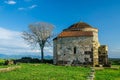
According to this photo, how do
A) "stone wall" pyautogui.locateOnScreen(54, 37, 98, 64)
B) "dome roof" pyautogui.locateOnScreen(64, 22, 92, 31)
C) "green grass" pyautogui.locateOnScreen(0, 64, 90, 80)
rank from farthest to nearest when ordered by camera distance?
"dome roof" pyautogui.locateOnScreen(64, 22, 92, 31) → "stone wall" pyautogui.locateOnScreen(54, 37, 98, 64) → "green grass" pyautogui.locateOnScreen(0, 64, 90, 80)

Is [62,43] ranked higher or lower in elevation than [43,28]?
lower

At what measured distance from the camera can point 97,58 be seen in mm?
45438

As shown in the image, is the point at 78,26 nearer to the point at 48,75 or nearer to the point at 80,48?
the point at 80,48

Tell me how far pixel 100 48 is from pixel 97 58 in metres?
→ 2.37

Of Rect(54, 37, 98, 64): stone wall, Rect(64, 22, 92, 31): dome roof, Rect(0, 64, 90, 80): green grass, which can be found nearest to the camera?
Rect(0, 64, 90, 80): green grass

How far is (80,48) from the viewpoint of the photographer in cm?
4497

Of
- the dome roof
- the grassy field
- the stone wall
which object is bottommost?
the grassy field

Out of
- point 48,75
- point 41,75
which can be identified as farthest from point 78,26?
point 41,75

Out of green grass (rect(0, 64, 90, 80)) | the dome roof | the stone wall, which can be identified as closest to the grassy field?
green grass (rect(0, 64, 90, 80))

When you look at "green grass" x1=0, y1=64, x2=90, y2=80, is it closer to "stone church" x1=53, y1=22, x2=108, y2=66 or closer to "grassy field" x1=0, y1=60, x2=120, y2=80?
"grassy field" x1=0, y1=60, x2=120, y2=80

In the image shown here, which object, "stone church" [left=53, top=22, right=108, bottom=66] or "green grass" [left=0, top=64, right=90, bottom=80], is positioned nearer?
"green grass" [left=0, top=64, right=90, bottom=80]

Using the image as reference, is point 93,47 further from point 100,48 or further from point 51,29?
point 51,29

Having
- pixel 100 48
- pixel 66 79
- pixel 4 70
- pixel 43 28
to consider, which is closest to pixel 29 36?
pixel 43 28

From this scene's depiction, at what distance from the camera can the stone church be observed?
146ft
